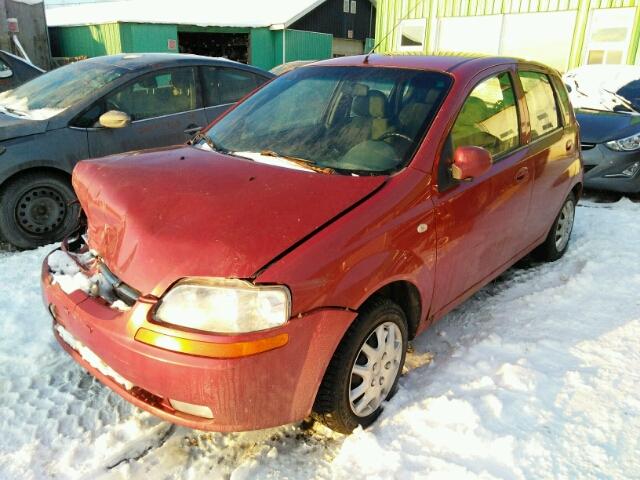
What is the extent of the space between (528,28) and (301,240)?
41.8 ft

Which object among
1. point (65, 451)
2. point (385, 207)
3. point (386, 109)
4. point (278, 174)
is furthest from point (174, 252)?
point (386, 109)

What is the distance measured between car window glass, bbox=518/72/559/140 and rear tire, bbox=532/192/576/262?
2.49ft

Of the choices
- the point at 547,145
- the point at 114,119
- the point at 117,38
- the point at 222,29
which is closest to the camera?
the point at 547,145

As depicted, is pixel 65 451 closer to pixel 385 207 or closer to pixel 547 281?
pixel 385 207

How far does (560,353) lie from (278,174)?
1915mm

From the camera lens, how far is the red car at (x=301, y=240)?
190 cm

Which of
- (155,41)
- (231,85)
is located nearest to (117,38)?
(155,41)

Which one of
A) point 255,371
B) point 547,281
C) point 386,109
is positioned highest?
point 386,109

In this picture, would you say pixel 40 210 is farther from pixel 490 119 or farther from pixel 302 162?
pixel 490 119

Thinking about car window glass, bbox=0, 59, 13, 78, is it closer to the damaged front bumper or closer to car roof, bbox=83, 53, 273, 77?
car roof, bbox=83, 53, 273, 77

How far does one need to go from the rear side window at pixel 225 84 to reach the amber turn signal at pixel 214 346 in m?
3.78

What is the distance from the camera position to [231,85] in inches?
214

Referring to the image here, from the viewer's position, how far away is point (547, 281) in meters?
3.93

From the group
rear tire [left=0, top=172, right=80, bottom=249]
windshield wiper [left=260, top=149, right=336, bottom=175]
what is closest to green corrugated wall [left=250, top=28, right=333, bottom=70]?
rear tire [left=0, top=172, right=80, bottom=249]
